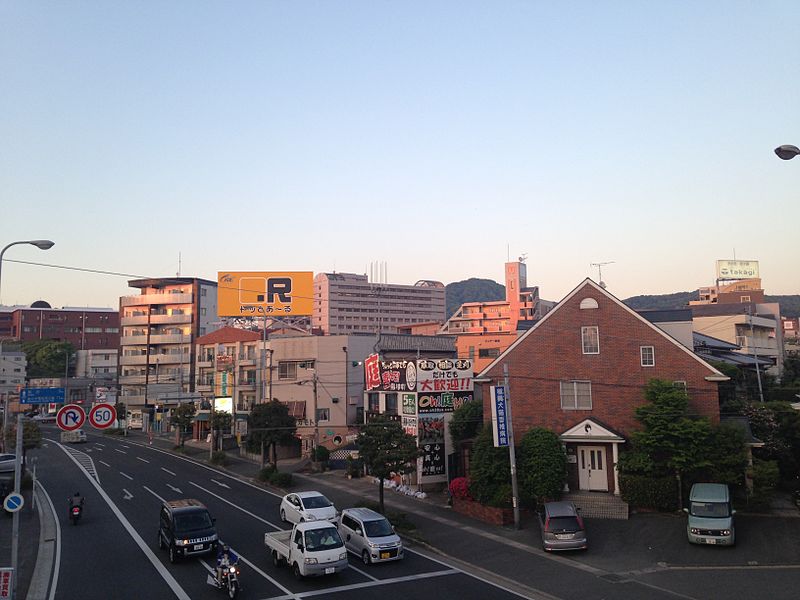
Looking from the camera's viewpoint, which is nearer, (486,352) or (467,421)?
(467,421)

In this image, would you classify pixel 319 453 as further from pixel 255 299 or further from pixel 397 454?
pixel 255 299

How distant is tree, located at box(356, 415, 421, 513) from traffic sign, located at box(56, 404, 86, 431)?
613 inches

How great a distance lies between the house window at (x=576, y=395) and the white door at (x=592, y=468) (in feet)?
7.84

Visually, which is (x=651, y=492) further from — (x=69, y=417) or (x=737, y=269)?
(x=737, y=269)

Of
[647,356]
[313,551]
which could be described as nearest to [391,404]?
[647,356]

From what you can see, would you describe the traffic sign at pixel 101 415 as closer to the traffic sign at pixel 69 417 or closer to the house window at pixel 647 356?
the traffic sign at pixel 69 417

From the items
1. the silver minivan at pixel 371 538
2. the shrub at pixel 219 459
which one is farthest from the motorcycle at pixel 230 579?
the shrub at pixel 219 459

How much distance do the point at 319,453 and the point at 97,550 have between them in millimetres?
26700

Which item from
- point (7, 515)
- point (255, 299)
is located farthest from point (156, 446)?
point (7, 515)

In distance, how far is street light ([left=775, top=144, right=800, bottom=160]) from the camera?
1743cm

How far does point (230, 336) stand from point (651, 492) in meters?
61.3

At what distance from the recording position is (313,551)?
2341cm

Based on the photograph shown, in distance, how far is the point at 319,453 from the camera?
54.5 metres

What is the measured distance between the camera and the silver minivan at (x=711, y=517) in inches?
1038
